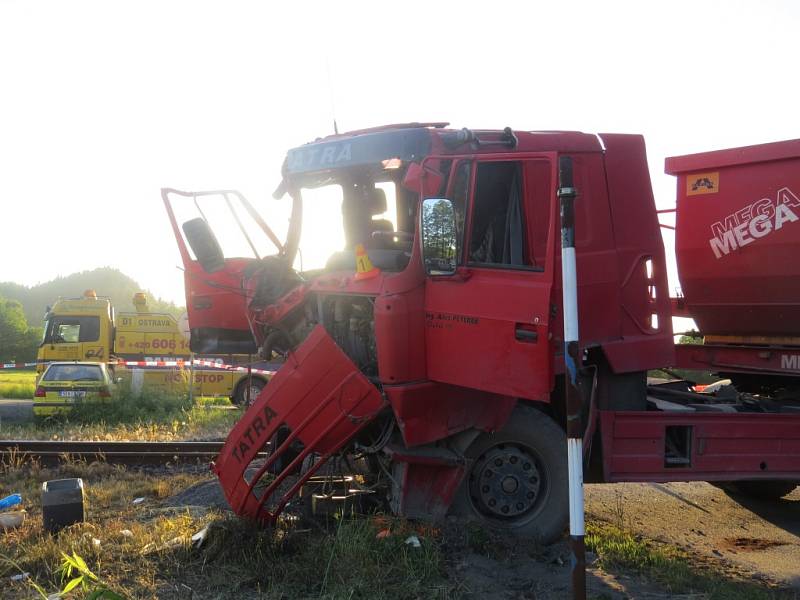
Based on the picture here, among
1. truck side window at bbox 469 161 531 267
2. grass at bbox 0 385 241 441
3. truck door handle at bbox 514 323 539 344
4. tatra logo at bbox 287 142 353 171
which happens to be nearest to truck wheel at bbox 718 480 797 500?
truck side window at bbox 469 161 531 267

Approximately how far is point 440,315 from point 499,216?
0.95 metres

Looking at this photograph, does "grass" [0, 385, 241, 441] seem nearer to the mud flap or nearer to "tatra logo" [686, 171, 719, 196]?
the mud flap

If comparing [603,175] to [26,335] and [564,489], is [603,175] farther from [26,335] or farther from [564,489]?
[26,335]

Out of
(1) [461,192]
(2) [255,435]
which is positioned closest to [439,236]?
(1) [461,192]

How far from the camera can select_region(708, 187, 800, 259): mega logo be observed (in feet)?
20.3

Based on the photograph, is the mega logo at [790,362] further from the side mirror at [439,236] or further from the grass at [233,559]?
the grass at [233,559]

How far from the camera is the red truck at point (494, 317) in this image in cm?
507

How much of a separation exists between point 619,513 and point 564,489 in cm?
177

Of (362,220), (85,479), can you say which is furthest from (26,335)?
(362,220)

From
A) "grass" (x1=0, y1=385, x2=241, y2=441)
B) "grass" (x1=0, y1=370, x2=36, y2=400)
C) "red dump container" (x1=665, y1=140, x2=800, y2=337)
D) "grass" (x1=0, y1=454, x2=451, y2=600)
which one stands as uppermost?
"red dump container" (x1=665, y1=140, x2=800, y2=337)

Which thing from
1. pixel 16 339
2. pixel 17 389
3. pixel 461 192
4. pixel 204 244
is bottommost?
pixel 17 389

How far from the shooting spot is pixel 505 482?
222 inches

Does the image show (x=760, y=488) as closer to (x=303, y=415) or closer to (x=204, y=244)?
(x=303, y=415)

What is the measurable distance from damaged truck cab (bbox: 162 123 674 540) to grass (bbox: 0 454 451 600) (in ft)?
1.27
